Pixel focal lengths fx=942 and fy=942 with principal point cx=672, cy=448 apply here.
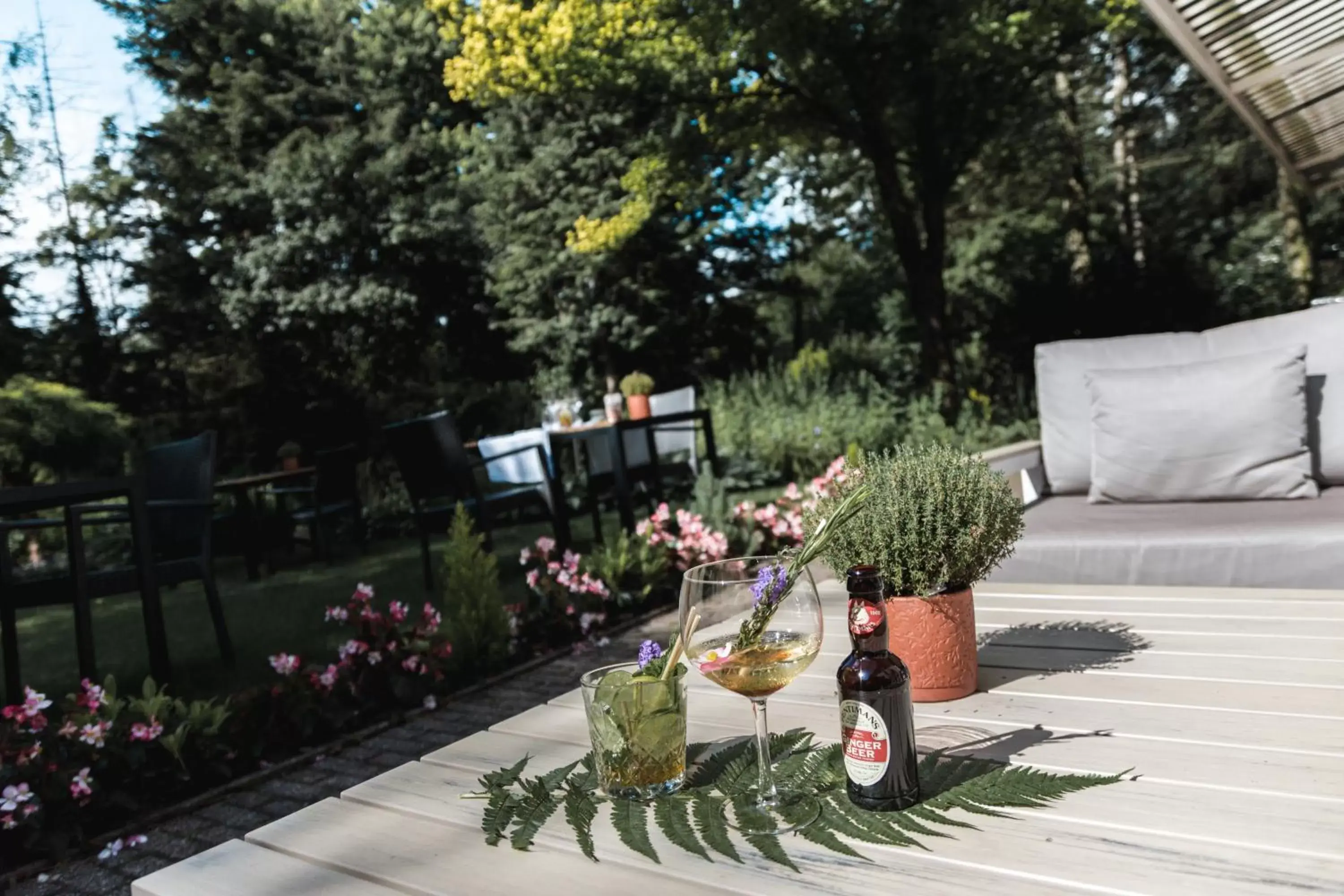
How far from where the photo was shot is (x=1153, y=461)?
3043 mm

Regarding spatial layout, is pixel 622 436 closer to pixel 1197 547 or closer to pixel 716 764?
pixel 1197 547

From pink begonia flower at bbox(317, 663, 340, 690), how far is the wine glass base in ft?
7.91

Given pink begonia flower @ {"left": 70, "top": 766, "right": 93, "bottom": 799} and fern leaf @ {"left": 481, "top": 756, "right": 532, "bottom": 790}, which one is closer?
fern leaf @ {"left": 481, "top": 756, "right": 532, "bottom": 790}

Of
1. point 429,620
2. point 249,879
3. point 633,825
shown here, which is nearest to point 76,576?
point 429,620

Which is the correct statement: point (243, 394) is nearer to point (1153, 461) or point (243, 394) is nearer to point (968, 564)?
point (1153, 461)

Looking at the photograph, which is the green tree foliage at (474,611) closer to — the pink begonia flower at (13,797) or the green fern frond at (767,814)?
the pink begonia flower at (13,797)

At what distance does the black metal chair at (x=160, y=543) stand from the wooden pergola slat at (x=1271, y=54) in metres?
4.51

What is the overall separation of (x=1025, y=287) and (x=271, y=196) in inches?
437

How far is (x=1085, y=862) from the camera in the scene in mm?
798

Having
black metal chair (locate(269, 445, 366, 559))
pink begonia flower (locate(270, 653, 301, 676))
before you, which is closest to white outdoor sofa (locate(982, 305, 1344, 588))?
pink begonia flower (locate(270, 653, 301, 676))

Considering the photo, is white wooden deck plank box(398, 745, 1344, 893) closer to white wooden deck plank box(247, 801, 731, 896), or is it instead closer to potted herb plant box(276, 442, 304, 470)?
white wooden deck plank box(247, 801, 731, 896)

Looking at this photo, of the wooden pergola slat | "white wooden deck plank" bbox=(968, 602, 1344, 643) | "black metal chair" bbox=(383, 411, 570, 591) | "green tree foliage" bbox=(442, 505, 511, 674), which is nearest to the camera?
"white wooden deck plank" bbox=(968, 602, 1344, 643)

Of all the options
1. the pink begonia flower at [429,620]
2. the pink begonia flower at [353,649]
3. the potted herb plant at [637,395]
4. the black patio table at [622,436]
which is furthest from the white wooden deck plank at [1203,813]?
the potted herb plant at [637,395]

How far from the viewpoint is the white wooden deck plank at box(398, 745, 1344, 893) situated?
0.75 m
